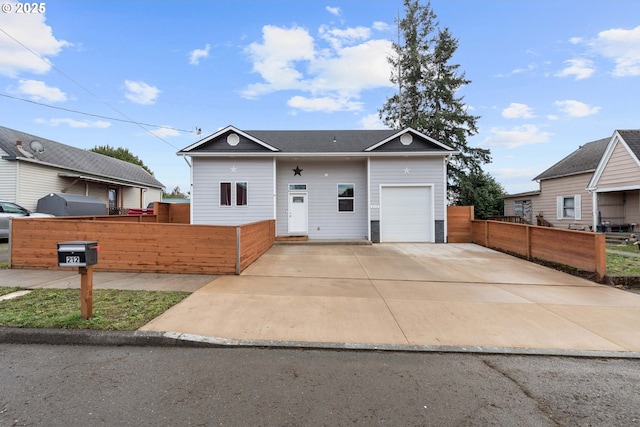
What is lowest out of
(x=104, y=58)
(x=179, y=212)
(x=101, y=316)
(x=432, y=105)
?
(x=101, y=316)

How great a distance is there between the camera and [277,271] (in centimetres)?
740

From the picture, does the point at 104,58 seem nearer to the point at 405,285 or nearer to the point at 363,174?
the point at 363,174

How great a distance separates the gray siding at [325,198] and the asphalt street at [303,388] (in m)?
10.6

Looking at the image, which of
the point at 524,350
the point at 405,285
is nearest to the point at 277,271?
the point at 405,285

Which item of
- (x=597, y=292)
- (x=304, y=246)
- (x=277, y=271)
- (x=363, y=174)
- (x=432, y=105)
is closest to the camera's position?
(x=597, y=292)

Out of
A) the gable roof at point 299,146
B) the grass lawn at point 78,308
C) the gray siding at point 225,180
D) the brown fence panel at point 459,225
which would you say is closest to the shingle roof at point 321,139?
the gable roof at point 299,146

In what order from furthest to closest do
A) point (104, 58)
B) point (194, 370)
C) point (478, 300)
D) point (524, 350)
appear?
point (104, 58)
point (478, 300)
point (524, 350)
point (194, 370)

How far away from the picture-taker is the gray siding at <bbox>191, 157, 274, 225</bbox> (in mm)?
13266

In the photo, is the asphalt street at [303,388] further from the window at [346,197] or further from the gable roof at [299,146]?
the window at [346,197]

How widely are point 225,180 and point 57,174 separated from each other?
1236 centimetres

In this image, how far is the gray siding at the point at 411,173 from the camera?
1328 centimetres

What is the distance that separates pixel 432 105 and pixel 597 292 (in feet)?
65.8

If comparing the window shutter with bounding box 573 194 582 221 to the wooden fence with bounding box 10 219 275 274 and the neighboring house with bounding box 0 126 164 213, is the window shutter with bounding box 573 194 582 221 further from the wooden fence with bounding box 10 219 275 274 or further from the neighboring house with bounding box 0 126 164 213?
the neighboring house with bounding box 0 126 164 213

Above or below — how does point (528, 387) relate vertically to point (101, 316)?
below
